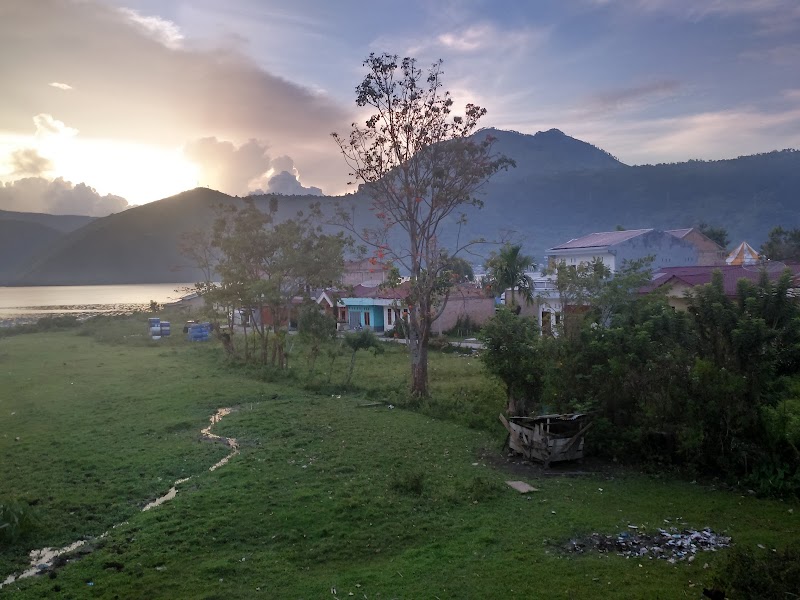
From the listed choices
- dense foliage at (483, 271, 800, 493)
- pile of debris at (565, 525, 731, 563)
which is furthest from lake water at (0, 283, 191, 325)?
pile of debris at (565, 525, 731, 563)

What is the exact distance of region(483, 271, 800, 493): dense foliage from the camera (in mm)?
10391

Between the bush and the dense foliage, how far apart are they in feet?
13.1

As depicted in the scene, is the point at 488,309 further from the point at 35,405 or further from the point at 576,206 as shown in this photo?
the point at 576,206

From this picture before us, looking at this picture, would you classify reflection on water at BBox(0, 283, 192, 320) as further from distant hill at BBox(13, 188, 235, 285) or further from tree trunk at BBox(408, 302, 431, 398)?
tree trunk at BBox(408, 302, 431, 398)

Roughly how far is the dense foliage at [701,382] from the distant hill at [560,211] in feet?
239

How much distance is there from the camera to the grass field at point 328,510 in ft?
23.7

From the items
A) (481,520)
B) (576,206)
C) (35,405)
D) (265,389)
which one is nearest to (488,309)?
(265,389)

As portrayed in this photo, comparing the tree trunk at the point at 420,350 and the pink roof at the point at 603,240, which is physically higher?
the pink roof at the point at 603,240

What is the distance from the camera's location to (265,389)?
71.3ft

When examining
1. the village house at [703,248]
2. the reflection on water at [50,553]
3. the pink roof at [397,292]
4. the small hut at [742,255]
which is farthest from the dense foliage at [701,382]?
the village house at [703,248]

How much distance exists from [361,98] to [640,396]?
13.6m

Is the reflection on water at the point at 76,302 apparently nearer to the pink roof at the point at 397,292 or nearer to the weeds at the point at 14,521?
the pink roof at the point at 397,292

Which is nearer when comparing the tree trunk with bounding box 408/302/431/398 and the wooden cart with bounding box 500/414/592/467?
the wooden cart with bounding box 500/414/592/467

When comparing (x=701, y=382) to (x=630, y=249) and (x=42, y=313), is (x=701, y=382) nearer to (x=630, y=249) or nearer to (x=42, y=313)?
(x=630, y=249)
